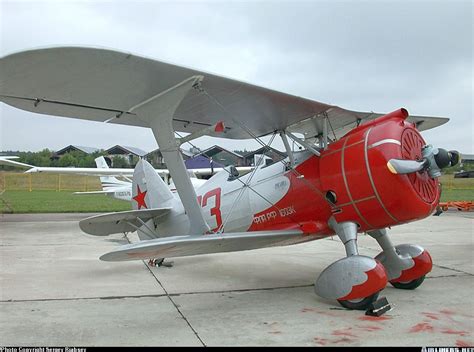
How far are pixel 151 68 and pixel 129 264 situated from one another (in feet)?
15.3

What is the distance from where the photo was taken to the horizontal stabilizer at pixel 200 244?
4324mm

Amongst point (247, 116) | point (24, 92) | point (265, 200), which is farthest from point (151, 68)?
point (265, 200)

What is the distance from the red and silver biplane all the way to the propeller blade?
11 millimetres

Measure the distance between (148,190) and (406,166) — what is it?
4.80 meters

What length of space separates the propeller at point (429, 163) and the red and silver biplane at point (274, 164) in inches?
0.4

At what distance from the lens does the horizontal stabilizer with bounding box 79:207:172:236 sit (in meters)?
6.63

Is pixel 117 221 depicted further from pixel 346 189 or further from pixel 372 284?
pixel 372 284

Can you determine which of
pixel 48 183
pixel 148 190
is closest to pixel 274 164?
pixel 148 190

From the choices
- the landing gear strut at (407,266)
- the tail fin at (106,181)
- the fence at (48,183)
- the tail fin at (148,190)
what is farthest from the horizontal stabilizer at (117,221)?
the fence at (48,183)

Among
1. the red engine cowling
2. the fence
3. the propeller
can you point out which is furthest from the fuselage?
the fence

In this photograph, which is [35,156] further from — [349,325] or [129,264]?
[349,325]

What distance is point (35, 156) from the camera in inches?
2224

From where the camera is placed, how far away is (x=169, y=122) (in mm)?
5090

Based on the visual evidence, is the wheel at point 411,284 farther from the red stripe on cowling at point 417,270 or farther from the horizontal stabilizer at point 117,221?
the horizontal stabilizer at point 117,221
